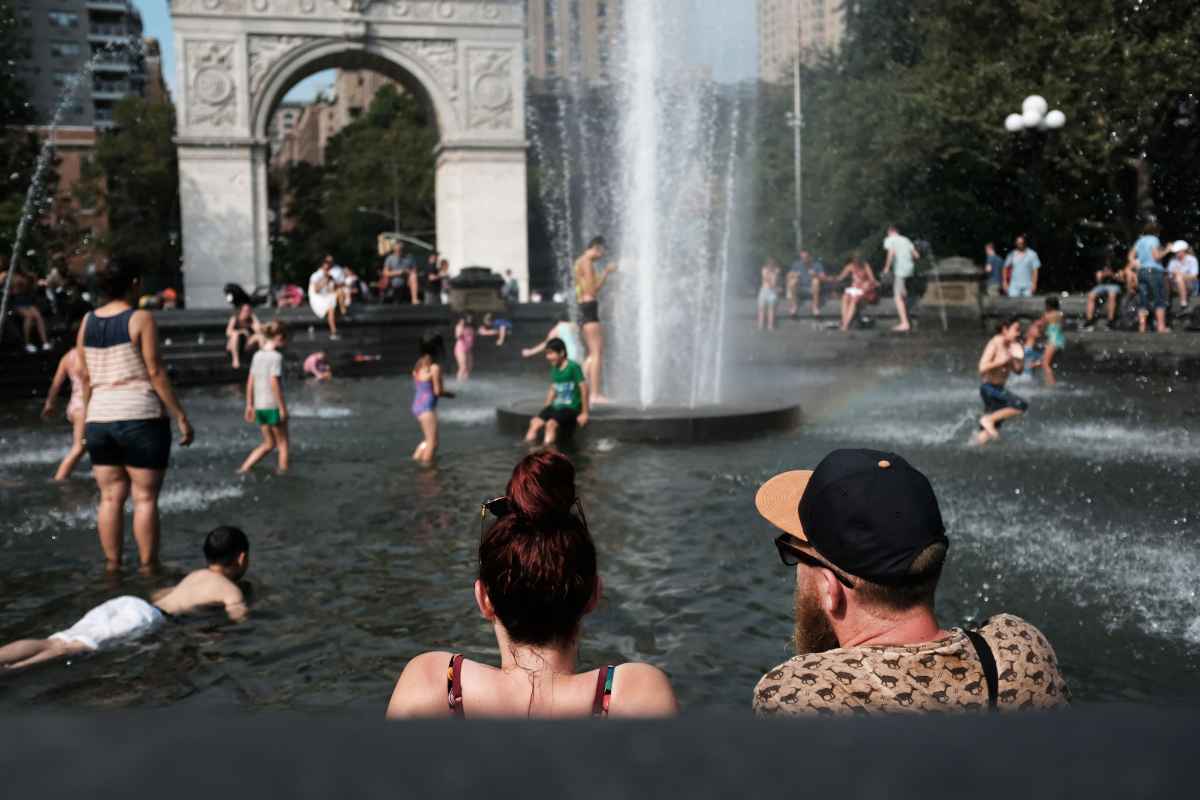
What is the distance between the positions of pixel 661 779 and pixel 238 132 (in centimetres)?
3247

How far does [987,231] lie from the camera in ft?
127

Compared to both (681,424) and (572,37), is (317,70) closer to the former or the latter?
(572,37)

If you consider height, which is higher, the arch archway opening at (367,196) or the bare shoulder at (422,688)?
the arch archway opening at (367,196)

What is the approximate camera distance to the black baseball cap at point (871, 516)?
7.70ft

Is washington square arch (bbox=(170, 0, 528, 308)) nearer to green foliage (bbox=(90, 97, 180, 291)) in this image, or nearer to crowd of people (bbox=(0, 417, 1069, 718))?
crowd of people (bbox=(0, 417, 1069, 718))

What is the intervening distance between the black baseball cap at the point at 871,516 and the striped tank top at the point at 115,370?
5.08 meters

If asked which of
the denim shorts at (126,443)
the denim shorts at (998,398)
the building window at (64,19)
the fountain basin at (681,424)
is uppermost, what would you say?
the building window at (64,19)

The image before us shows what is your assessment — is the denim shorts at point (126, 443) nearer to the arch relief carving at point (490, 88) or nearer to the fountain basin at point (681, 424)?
the fountain basin at point (681, 424)

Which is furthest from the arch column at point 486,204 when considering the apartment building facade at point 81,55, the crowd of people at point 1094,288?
the apartment building facade at point 81,55

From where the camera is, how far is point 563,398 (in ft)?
37.3

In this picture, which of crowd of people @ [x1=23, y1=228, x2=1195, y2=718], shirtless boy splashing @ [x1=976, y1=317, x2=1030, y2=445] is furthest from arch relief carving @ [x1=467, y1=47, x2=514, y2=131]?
crowd of people @ [x1=23, y1=228, x2=1195, y2=718]

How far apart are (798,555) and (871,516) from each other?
0.29m

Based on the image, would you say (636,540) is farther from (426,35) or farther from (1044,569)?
(426,35)

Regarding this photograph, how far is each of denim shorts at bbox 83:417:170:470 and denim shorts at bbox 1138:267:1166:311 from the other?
54.7 ft
